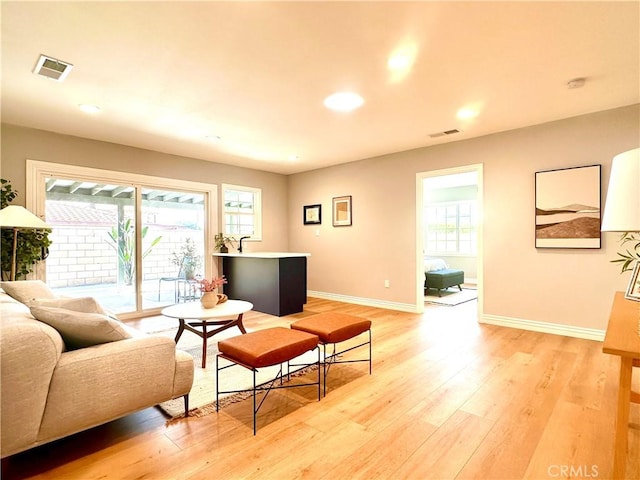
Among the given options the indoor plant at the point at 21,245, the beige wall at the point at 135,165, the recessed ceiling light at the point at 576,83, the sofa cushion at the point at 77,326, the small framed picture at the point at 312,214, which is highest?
the recessed ceiling light at the point at 576,83

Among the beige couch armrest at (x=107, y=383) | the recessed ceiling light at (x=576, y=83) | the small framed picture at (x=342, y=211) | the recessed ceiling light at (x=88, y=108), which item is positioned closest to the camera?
the beige couch armrest at (x=107, y=383)

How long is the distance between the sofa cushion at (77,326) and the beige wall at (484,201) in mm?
3129

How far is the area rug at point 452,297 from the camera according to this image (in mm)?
5672

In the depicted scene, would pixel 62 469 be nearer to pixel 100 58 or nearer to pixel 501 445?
pixel 501 445

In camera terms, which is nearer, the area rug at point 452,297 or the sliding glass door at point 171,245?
the sliding glass door at point 171,245

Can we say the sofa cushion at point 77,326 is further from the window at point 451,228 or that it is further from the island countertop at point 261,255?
the window at point 451,228

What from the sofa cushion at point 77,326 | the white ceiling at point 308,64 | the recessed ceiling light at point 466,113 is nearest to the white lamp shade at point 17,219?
the white ceiling at point 308,64

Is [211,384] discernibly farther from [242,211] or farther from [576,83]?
[242,211]

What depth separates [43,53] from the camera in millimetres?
2293

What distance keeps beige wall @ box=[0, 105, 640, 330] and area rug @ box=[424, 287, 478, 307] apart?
1.02m

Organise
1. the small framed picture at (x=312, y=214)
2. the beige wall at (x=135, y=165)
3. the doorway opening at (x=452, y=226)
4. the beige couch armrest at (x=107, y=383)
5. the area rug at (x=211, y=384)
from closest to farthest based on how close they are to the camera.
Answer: the beige couch armrest at (x=107, y=383)
the area rug at (x=211, y=384)
the beige wall at (x=135, y=165)
the small framed picture at (x=312, y=214)
the doorway opening at (x=452, y=226)

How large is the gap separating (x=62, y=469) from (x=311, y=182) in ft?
17.8

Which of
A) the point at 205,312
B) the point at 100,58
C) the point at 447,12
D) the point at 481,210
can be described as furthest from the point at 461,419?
the point at 100,58

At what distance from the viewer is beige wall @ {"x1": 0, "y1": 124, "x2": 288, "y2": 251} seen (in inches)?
149
